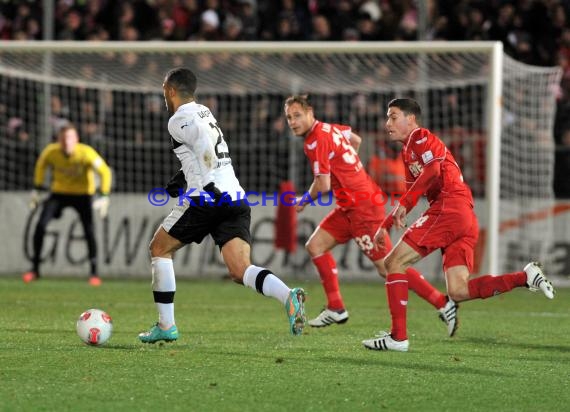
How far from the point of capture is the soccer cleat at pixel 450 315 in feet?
30.1

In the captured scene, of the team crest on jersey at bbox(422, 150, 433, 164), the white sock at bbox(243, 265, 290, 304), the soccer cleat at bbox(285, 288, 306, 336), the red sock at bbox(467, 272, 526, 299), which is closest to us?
the soccer cleat at bbox(285, 288, 306, 336)

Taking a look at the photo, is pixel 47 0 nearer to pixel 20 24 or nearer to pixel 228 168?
pixel 20 24

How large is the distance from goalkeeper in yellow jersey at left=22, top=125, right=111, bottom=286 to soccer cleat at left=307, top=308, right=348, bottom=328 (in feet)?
17.2

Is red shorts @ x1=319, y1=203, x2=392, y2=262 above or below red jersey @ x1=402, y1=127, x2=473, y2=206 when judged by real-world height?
below

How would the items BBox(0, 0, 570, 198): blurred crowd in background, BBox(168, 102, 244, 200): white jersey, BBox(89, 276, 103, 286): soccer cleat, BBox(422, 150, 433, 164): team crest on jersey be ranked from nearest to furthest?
1. BBox(168, 102, 244, 200): white jersey
2. BBox(422, 150, 433, 164): team crest on jersey
3. BBox(89, 276, 103, 286): soccer cleat
4. BBox(0, 0, 570, 198): blurred crowd in background

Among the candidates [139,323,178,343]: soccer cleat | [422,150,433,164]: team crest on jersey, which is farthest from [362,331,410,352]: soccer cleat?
[139,323,178,343]: soccer cleat

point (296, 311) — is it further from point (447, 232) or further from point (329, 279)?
point (329, 279)

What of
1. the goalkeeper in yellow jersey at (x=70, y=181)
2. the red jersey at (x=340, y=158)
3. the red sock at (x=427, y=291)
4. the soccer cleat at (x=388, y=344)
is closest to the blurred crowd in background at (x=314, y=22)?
the goalkeeper in yellow jersey at (x=70, y=181)

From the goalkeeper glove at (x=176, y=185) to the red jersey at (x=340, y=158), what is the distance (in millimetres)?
1813

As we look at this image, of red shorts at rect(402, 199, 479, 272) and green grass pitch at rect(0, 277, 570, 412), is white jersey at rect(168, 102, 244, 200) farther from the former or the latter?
red shorts at rect(402, 199, 479, 272)

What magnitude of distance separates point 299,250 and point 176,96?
8.63 meters

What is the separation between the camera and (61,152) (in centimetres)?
1478

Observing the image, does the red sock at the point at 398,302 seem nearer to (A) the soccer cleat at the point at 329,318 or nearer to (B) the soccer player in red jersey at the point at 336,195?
(B) the soccer player in red jersey at the point at 336,195

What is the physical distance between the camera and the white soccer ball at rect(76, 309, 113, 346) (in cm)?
805
